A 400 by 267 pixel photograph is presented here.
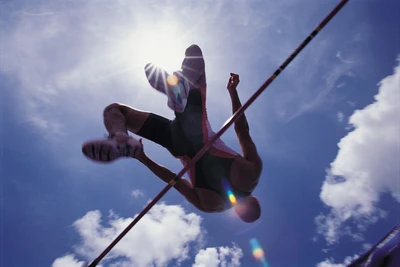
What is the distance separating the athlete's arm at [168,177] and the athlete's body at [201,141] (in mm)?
97

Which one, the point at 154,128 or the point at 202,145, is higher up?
the point at 154,128

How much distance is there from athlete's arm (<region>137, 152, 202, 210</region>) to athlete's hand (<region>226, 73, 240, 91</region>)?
62.3 inches

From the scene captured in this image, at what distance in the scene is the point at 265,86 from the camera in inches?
166

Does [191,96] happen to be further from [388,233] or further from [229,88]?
[388,233]

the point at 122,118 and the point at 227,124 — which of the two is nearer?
the point at 227,124

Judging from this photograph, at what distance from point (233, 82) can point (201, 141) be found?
36.9 inches

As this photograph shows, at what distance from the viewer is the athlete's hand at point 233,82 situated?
183 inches

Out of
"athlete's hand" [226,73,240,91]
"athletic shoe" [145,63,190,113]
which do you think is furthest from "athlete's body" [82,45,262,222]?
"athletic shoe" [145,63,190,113]

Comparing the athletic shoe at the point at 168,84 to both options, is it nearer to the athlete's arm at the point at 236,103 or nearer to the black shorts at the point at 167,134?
the black shorts at the point at 167,134

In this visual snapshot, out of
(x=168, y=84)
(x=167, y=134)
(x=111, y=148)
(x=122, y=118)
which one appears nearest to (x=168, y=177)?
(x=167, y=134)

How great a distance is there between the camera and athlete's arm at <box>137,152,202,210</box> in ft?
16.4

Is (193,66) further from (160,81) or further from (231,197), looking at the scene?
(231,197)

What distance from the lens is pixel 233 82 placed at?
4.66 meters

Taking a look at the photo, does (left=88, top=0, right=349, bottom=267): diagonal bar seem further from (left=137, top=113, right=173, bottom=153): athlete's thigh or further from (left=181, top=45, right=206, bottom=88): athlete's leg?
(left=181, top=45, right=206, bottom=88): athlete's leg
